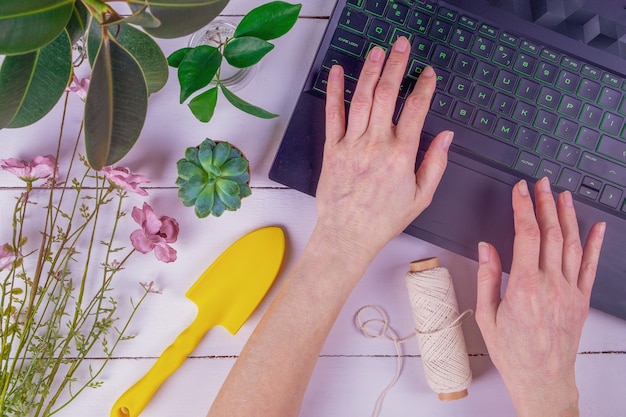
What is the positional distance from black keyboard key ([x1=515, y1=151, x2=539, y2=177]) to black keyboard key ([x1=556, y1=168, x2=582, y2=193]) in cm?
4

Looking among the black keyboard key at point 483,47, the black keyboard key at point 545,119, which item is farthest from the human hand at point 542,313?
the black keyboard key at point 483,47

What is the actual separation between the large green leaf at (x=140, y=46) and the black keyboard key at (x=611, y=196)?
1.80 ft

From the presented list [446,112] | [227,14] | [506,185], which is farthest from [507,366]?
[227,14]

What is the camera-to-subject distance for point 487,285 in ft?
2.37

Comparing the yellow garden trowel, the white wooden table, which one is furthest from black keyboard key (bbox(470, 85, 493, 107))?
the yellow garden trowel

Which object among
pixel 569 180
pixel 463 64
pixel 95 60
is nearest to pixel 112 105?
pixel 95 60

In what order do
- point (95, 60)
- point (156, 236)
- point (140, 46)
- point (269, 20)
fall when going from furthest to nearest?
point (156, 236) → point (269, 20) → point (140, 46) → point (95, 60)

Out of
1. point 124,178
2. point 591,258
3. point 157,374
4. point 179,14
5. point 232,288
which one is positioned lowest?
point 157,374

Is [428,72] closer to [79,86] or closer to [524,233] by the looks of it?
[524,233]

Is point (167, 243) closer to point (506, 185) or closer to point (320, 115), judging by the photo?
point (320, 115)

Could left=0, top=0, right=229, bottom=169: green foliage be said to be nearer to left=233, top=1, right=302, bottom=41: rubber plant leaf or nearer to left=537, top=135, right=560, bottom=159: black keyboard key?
left=233, top=1, right=302, bottom=41: rubber plant leaf

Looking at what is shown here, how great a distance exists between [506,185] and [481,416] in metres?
0.33

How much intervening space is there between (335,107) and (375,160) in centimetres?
9

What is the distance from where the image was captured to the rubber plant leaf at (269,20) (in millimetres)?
627
